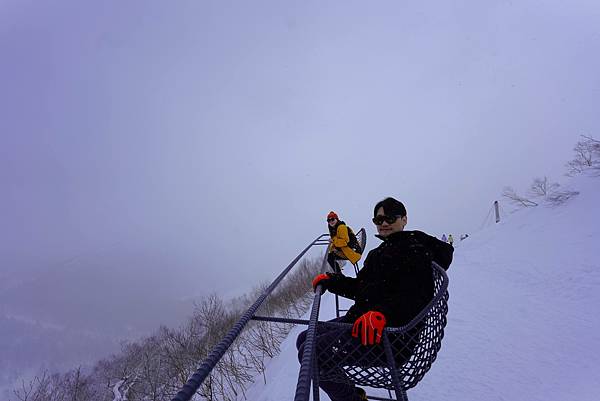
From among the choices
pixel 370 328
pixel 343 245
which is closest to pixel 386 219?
pixel 370 328

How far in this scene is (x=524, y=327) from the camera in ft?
11.3

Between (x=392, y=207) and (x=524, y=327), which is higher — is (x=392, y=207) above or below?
Answer: above

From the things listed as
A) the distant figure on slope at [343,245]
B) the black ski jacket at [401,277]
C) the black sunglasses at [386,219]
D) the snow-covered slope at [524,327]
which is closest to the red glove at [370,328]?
the black ski jacket at [401,277]

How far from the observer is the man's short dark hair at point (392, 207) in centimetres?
185

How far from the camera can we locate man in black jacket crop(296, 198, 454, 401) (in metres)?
1.49

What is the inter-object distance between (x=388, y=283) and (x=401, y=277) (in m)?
0.09

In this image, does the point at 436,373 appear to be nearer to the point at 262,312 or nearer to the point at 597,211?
the point at 597,211

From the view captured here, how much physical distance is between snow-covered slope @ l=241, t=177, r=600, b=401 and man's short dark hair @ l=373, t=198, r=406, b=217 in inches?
67.4

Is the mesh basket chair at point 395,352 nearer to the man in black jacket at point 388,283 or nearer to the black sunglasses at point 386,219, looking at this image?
the man in black jacket at point 388,283

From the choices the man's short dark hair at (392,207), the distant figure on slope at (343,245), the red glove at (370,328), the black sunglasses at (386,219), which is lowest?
the distant figure on slope at (343,245)

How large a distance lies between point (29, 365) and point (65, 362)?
53.3 feet

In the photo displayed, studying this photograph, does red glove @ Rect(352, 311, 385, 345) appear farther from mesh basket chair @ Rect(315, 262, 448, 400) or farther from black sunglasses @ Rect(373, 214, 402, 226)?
black sunglasses @ Rect(373, 214, 402, 226)

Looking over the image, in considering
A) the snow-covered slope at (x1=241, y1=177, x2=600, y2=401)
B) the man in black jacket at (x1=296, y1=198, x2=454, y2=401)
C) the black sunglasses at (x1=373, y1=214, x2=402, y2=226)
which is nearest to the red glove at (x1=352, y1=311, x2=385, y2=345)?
the man in black jacket at (x1=296, y1=198, x2=454, y2=401)

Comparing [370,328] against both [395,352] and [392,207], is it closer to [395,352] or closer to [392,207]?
[395,352]
